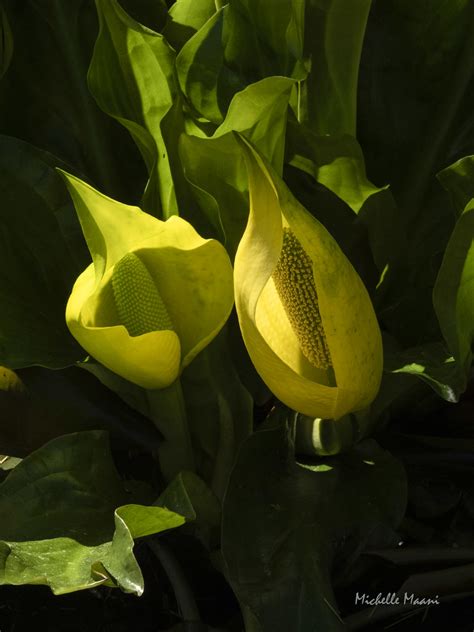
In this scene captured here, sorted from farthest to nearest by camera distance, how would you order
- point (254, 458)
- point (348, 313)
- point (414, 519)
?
point (414, 519)
point (254, 458)
point (348, 313)

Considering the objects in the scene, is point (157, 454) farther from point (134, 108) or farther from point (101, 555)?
point (134, 108)

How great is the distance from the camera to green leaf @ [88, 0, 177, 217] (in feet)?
2.97

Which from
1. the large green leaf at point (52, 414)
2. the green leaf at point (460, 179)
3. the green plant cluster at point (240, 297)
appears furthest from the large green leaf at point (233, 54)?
the large green leaf at point (52, 414)

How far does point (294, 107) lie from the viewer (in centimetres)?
102

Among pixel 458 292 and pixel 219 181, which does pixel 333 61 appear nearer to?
pixel 219 181

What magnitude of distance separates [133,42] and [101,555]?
45cm

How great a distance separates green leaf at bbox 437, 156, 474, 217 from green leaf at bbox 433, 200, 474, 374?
0.06 metres

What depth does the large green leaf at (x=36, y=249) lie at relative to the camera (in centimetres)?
95

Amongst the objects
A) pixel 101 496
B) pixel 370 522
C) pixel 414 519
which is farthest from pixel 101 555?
pixel 414 519

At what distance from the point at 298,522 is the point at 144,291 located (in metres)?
0.23

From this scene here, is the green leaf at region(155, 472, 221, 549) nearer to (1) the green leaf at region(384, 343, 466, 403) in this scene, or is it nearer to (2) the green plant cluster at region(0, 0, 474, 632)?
(2) the green plant cluster at region(0, 0, 474, 632)

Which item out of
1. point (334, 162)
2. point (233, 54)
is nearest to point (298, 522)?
point (334, 162)

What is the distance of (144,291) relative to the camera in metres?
0.81

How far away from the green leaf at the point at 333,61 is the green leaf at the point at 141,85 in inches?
5.3
